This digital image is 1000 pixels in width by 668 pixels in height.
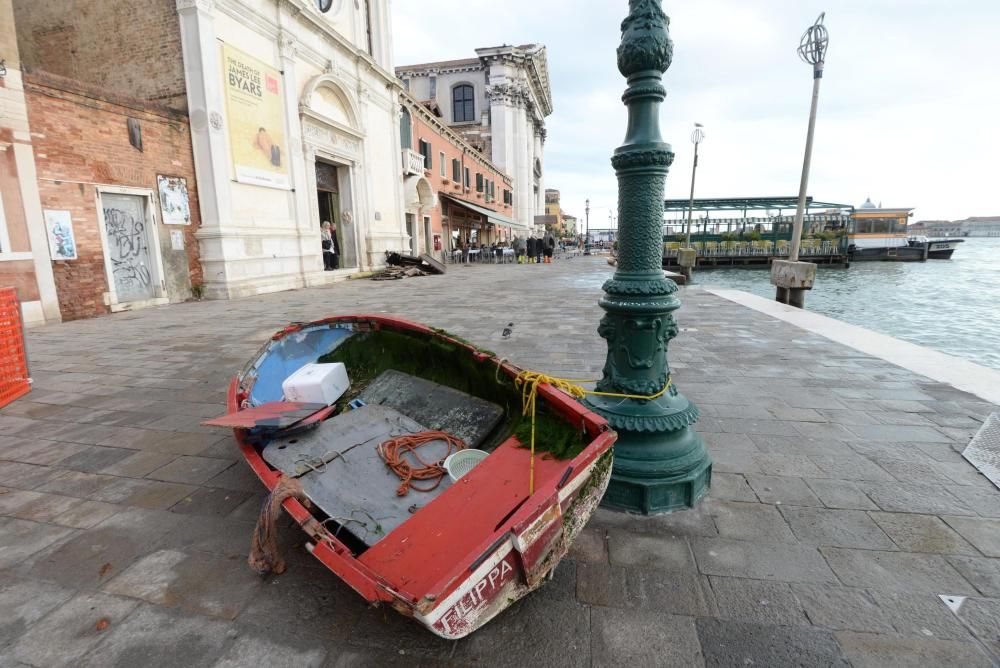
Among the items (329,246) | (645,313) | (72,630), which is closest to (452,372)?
(645,313)

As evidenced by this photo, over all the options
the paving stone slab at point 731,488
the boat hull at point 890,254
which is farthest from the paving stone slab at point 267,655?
the boat hull at point 890,254

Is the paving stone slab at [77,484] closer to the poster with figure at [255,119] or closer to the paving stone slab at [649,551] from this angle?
the paving stone slab at [649,551]

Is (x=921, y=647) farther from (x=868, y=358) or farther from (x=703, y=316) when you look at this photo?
(x=703, y=316)

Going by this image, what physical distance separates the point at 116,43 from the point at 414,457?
14385 millimetres

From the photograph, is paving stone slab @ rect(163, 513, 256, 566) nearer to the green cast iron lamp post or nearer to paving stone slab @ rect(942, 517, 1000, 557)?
the green cast iron lamp post

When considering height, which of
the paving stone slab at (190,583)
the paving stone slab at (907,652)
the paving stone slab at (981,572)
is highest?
the paving stone slab at (981,572)

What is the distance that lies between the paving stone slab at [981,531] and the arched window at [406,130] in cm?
2173

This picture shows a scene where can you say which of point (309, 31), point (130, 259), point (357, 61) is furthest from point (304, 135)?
point (130, 259)

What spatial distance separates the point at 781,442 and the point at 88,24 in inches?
650

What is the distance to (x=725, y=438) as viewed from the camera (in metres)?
3.45

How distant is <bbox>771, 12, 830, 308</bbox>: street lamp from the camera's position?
36.0 feet

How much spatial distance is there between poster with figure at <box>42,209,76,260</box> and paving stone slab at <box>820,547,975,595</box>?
1151 centimetres

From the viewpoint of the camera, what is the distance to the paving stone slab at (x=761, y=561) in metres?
2.08

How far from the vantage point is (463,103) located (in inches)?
1630
